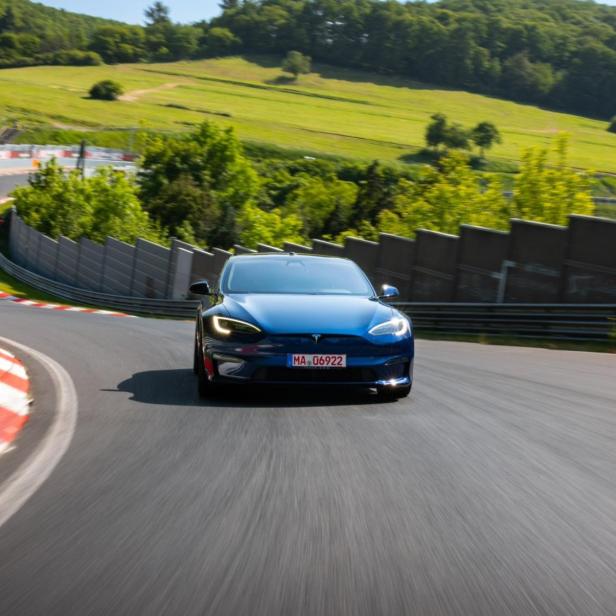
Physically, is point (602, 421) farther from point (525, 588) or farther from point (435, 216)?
point (435, 216)

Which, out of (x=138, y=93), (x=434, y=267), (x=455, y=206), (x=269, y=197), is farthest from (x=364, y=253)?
(x=138, y=93)

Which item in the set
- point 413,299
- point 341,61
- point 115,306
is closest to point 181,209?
point 115,306

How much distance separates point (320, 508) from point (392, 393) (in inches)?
153

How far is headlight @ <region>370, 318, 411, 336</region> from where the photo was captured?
8711 millimetres

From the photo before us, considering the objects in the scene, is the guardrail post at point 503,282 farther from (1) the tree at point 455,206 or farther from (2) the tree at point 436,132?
(2) the tree at point 436,132

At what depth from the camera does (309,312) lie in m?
8.85

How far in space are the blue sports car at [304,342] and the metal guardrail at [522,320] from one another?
813 cm

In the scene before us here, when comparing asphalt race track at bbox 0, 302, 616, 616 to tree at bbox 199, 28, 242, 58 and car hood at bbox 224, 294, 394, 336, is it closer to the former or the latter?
car hood at bbox 224, 294, 394, 336

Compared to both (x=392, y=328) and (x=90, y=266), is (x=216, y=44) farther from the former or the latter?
(x=392, y=328)

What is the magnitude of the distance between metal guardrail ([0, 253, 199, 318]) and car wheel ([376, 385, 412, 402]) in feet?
79.2

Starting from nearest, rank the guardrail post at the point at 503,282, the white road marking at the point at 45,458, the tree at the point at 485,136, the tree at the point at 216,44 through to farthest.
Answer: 1. the white road marking at the point at 45,458
2. the guardrail post at the point at 503,282
3. the tree at the point at 485,136
4. the tree at the point at 216,44

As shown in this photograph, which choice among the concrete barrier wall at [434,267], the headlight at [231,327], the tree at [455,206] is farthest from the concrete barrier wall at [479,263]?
the tree at [455,206]

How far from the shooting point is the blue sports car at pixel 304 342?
848 centimetres

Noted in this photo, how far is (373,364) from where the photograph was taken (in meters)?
8.59
